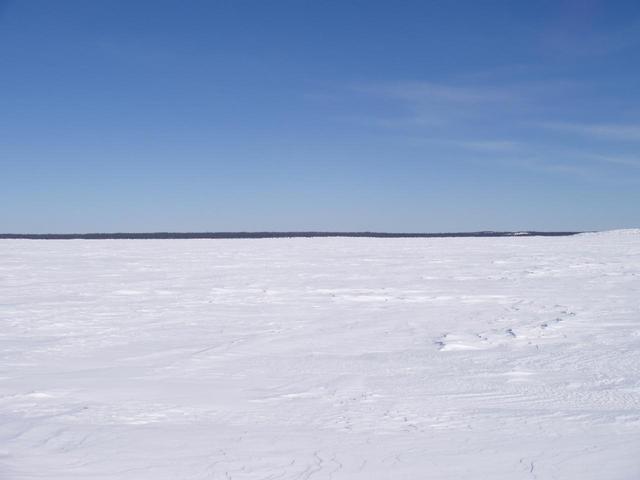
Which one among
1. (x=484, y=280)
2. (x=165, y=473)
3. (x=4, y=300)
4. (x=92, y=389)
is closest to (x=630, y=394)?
(x=165, y=473)

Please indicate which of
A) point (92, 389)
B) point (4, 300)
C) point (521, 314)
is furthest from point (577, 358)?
point (4, 300)

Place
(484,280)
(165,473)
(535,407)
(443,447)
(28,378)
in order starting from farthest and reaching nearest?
A: (484,280) < (28,378) < (535,407) < (443,447) < (165,473)

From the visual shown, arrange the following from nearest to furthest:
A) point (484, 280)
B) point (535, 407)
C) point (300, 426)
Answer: point (300, 426) < point (535, 407) < point (484, 280)

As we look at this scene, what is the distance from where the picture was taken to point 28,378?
439 cm

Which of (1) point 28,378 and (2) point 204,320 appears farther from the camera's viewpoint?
(2) point 204,320

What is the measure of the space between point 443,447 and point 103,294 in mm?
7311

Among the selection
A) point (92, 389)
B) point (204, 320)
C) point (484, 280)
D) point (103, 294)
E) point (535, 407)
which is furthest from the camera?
point (484, 280)

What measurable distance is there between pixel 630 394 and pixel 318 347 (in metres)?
2.61

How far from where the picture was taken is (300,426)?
11.1ft

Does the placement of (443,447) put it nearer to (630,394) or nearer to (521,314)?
(630,394)

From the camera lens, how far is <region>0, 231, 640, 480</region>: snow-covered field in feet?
9.65

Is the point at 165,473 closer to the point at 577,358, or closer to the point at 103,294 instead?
the point at 577,358

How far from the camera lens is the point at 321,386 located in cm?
418

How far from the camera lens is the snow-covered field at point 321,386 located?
294cm
